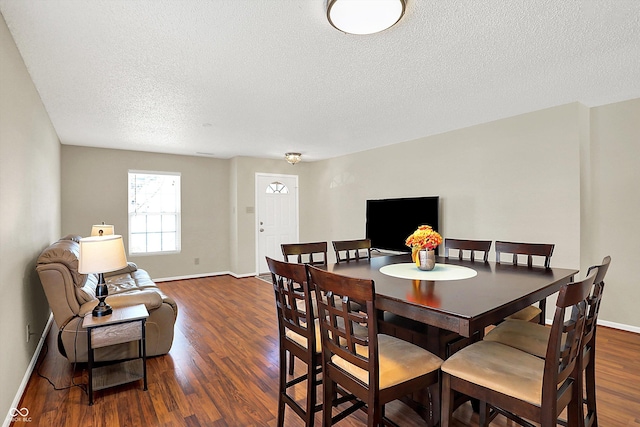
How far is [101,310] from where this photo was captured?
245cm

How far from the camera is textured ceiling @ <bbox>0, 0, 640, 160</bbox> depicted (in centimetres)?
187

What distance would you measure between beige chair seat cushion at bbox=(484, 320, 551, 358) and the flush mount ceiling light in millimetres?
1872

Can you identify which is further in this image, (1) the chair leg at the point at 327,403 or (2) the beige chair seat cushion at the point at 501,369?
(1) the chair leg at the point at 327,403

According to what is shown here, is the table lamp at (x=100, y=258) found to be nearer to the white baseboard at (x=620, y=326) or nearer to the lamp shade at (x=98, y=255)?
the lamp shade at (x=98, y=255)

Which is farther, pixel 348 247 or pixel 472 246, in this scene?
pixel 348 247

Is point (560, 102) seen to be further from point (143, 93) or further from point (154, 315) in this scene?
point (154, 315)

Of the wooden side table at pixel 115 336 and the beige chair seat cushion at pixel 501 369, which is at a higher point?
the beige chair seat cushion at pixel 501 369

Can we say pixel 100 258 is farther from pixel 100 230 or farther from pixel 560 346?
pixel 560 346

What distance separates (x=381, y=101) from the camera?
332 cm

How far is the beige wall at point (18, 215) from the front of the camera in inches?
76.9

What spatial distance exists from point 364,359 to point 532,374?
2.34 ft

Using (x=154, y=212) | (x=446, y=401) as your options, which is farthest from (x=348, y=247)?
(x=154, y=212)

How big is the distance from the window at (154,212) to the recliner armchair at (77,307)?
3.26 m

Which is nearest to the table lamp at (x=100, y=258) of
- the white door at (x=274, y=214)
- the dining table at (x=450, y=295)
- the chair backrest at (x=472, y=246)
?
the dining table at (x=450, y=295)
